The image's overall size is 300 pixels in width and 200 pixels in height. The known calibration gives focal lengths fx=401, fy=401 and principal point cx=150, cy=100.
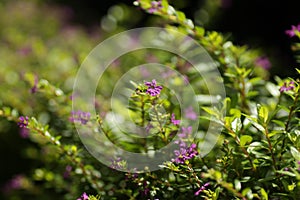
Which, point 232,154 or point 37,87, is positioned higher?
point 37,87

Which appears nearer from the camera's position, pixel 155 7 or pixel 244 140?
pixel 244 140

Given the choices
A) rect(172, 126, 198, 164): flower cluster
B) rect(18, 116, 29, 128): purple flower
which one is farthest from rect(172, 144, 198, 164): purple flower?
rect(18, 116, 29, 128): purple flower

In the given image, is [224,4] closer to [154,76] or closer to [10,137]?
[154,76]

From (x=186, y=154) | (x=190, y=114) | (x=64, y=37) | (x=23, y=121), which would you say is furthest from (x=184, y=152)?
(x=64, y=37)

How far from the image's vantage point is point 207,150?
55.9 inches

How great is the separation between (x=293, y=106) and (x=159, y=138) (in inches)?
18.6

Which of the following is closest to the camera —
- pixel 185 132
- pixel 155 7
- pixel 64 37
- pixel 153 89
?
pixel 153 89

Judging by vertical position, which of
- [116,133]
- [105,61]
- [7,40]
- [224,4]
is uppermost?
[224,4]

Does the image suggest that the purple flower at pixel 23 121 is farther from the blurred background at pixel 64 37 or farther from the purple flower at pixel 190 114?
the blurred background at pixel 64 37

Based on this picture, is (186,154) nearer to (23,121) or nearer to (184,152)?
(184,152)

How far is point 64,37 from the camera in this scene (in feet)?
11.1

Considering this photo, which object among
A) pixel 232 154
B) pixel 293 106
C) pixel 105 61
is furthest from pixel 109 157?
pixel 105 61

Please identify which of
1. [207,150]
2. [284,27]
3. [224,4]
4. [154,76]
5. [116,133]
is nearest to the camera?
[207,150]

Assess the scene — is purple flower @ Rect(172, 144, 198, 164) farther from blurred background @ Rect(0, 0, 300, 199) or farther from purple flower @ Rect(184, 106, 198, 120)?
blurred background @ Rect(0, 0, 300, 199)
